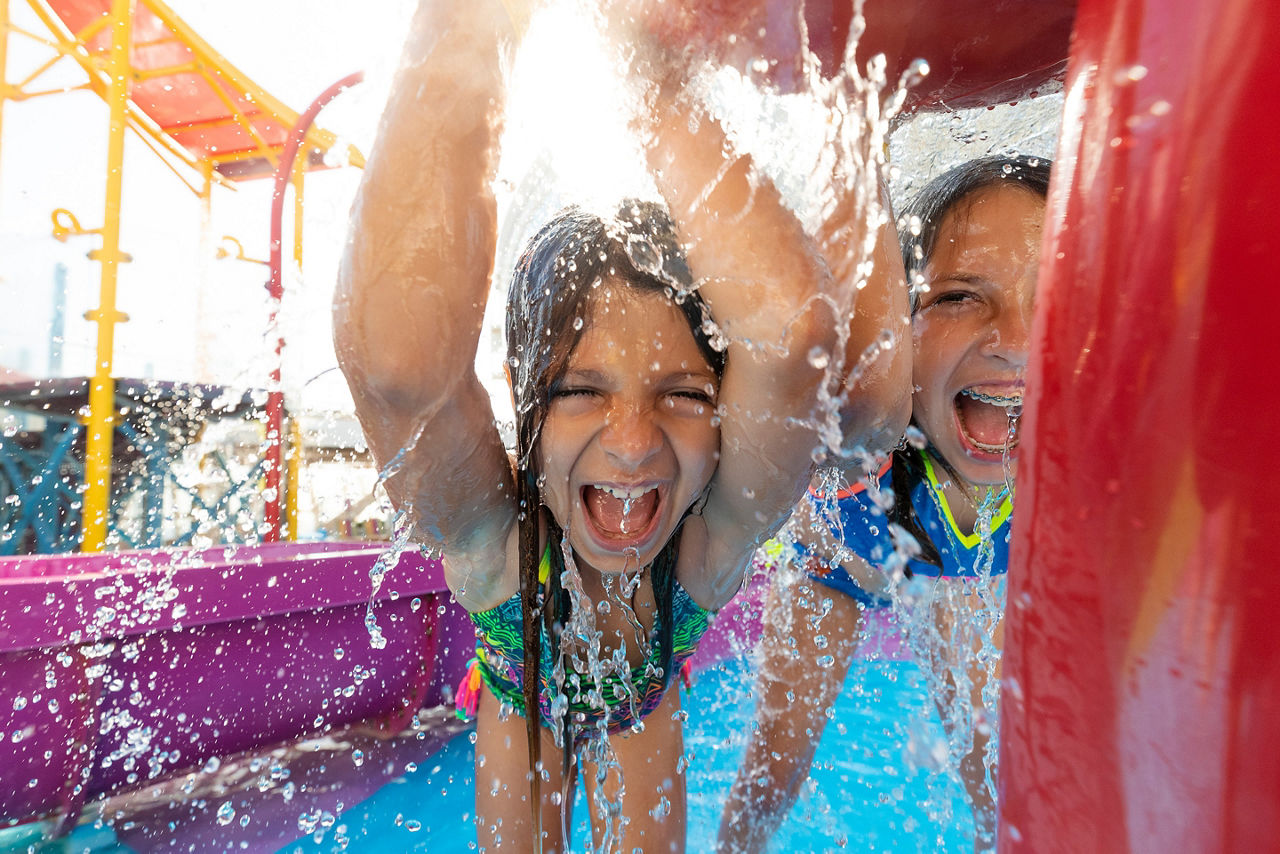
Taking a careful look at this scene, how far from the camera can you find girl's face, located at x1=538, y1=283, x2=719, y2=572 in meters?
1.33

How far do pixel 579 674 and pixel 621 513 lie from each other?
1.51ft

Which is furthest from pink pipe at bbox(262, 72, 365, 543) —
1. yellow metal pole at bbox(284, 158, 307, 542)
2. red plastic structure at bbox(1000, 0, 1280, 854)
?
red plastic structure at bbox(1000, 0, 1280, 854)

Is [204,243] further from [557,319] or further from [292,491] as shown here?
[557,319]

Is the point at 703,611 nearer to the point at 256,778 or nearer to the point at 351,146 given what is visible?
the point at 256,778

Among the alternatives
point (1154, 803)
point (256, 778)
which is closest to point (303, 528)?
point (256, 778)

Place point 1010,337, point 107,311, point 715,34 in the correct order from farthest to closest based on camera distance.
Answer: point 107,311
point 1010,337
point 715,34

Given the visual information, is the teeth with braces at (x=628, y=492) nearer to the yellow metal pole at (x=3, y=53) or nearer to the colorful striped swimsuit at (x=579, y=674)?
the colorful striped swimsuit at (x=579, y=674)

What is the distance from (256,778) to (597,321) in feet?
7.13

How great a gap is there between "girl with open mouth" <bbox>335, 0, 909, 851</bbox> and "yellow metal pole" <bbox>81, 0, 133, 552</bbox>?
2.09 m

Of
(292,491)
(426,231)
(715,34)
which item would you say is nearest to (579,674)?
(426,231)

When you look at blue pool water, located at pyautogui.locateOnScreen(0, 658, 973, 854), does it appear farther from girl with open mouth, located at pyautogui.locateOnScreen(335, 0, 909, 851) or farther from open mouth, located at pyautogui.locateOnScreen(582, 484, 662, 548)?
open mouth, located at pyautogui.locateOnScreen(582, 484, 662, 548)

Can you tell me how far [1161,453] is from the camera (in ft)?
1.22

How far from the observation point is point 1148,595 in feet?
1.25

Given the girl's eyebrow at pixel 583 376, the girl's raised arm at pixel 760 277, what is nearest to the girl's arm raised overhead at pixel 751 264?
the girl's raised arm at pixel 760 277
